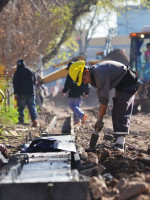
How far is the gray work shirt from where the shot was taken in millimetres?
7453

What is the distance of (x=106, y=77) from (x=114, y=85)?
34 centimetres

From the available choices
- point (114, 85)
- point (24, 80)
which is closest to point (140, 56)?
point (24, 80)

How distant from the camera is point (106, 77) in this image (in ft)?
24.6

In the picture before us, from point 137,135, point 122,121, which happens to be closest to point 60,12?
point 137,135

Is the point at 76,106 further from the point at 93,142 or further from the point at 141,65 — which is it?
the point at 93,142

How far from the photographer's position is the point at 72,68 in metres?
7.63

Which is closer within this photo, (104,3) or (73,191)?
(73,191)

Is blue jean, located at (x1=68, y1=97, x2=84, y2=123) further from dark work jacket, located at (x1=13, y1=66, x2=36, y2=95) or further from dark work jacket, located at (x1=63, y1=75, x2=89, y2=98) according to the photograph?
dark work jacket, located at (x1=13, y1=66, x2=36, y2=95)

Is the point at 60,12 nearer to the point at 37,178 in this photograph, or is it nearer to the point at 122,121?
the point at 122,121

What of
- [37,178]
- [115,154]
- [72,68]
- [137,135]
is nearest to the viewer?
[37,178]

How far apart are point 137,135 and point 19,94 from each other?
4.68 meters

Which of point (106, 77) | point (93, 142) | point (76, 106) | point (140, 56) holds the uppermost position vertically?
point (140, 56)

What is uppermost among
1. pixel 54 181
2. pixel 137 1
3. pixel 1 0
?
pixel 137 1

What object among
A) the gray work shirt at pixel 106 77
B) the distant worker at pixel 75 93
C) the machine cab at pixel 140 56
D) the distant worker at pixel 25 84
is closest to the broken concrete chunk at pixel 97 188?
the gray work shirt at pixel 106 77
